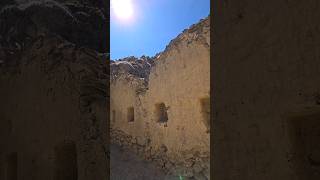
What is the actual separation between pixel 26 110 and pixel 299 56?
14.4ft

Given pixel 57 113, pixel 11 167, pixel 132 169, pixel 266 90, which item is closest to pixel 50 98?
pixel 57 113

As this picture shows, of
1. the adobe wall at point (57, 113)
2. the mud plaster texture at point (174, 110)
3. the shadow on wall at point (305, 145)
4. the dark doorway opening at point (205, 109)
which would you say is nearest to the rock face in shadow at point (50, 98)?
the adobe wall at point (57, 113)

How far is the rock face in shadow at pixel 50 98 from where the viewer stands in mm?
4883

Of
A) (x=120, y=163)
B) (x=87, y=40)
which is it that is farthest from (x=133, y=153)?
(x=87, y=40)

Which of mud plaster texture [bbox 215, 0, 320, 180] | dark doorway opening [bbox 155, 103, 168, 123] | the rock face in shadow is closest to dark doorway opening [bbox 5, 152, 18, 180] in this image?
the rock face in shadow

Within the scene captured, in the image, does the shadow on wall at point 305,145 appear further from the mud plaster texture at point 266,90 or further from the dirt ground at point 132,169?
the dirt ground at point 132,169

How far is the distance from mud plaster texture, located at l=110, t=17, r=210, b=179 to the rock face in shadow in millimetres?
5295

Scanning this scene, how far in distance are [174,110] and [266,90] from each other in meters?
9.18

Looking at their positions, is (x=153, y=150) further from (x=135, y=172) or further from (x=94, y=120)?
(x=94, y=120)

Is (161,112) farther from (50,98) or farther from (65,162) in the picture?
(65,162)

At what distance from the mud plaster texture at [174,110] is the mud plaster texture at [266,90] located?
23.9 feet

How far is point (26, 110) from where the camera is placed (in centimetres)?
592

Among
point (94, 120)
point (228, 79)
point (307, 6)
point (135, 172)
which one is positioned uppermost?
point (307, 6)

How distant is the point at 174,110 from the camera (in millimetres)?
11961
